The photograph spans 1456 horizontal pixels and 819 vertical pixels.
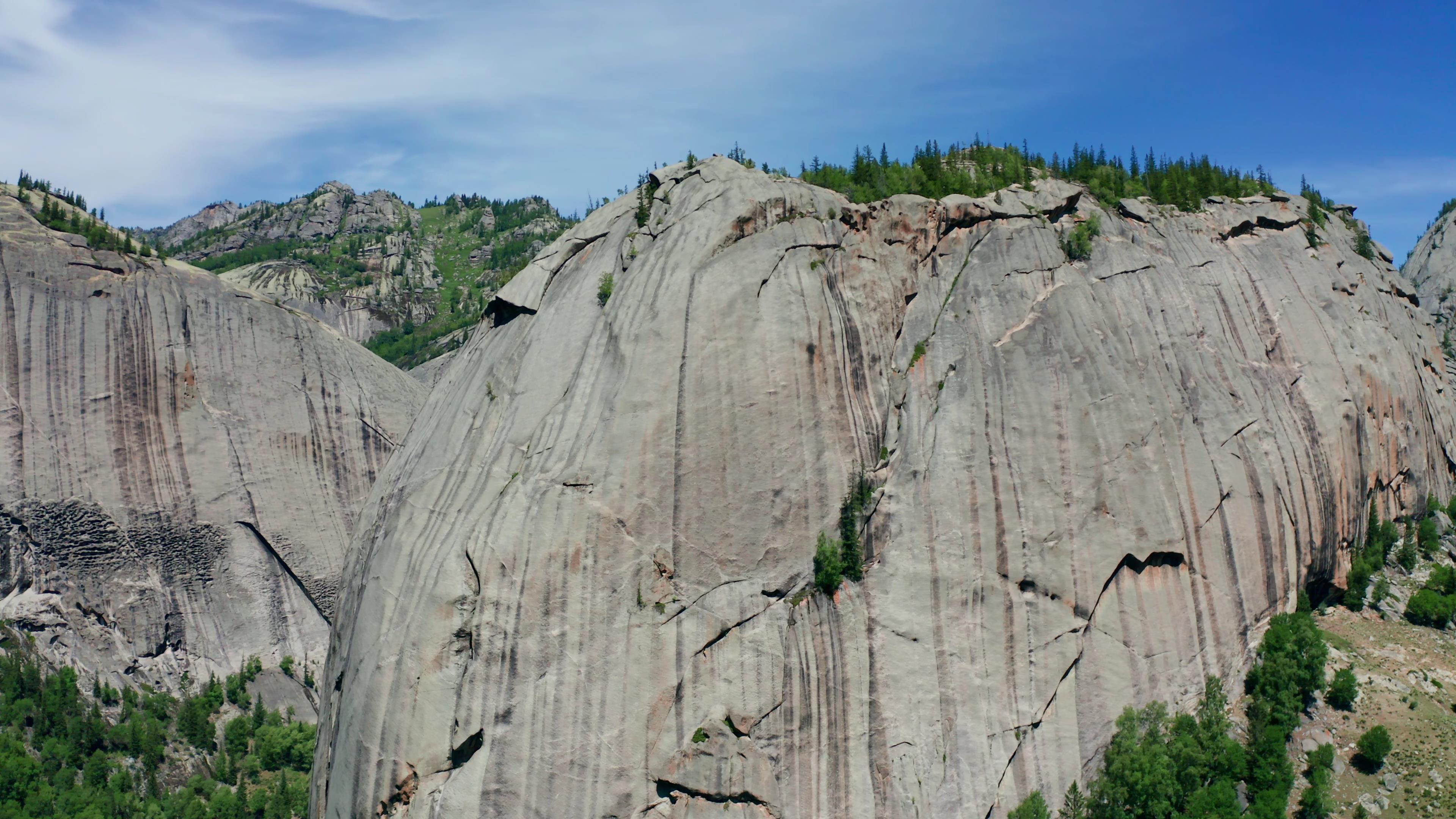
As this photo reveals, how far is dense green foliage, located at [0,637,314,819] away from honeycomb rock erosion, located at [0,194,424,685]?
8.78ft

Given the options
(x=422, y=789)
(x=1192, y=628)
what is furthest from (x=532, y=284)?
(x=1192, y=628)

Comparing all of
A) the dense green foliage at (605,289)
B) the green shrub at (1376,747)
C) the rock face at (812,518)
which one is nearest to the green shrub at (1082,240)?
the rock face at (812,518)

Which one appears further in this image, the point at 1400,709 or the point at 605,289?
the point at 1400,709

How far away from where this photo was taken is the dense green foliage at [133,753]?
69500 mm

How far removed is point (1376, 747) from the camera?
1978 inches

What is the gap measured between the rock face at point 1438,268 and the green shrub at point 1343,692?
114846mm

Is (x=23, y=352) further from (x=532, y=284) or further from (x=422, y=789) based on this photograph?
(x=422, y=789)

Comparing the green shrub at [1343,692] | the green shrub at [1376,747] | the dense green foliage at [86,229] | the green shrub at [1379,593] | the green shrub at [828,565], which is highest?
the dense green foliage at [86,229]

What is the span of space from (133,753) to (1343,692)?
81671mm

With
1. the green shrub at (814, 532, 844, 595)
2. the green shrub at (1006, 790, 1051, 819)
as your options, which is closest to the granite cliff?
the green shrub at (1006, 790, 1051, 819)

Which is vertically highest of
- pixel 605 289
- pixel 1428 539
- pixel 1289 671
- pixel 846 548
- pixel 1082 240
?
pixel 1082 240

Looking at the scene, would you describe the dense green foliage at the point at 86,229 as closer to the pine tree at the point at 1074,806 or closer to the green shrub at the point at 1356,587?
the pine tree at the point at 1074,806

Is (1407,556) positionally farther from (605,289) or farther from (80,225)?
(80,225)

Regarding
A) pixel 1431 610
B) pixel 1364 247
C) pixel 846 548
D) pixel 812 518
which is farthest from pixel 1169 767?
pixel 1364 247
